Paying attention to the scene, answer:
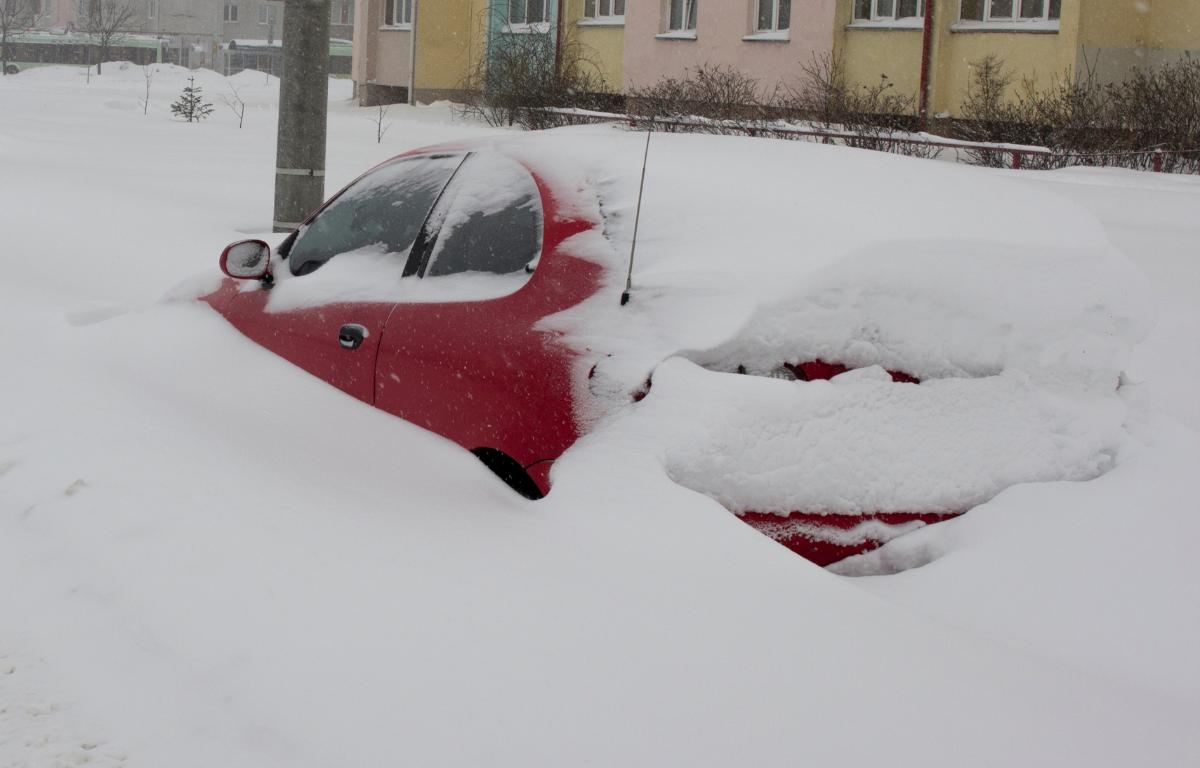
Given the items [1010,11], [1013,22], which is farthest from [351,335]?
[1010,11]

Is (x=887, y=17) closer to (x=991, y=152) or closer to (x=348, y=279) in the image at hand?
(x=991, y=152)

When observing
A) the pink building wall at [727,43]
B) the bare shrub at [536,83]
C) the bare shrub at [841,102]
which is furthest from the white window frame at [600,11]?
the bare shrub at [841,102]

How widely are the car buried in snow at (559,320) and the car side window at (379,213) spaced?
1 cm

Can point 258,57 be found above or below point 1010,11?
above

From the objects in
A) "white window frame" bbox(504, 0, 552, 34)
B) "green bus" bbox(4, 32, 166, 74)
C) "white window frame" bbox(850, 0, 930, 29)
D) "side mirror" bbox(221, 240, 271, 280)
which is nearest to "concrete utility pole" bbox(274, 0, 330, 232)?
"side mirror" bbox(221, 240, 271, 280)

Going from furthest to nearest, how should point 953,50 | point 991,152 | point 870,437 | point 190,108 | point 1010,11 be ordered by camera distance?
point 190,108 < point 953,50 < point 1010,11 < point 991,152 < point 870,437

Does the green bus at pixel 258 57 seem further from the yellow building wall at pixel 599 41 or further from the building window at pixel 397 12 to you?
the yellow building wall at pixel 599 41

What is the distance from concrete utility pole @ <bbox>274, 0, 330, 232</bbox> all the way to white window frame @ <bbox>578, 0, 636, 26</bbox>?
20464 millimetres

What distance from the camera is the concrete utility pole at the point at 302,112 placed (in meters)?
8.05

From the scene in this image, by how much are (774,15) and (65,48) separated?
204ft

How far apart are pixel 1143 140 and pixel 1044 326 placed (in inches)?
541

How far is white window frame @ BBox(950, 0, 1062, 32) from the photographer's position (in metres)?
19.9

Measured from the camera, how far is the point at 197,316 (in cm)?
553

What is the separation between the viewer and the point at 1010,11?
2075 centimetres
